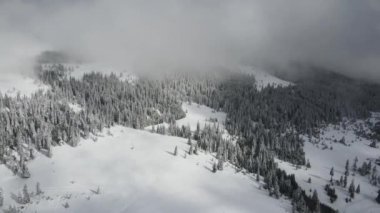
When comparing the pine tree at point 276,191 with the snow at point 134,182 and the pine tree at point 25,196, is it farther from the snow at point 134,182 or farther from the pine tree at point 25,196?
the pine tree at point 25,196

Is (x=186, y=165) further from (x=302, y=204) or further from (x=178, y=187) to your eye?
(x=302, y=204)

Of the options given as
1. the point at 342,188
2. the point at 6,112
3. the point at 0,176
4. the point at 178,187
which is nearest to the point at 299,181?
the point at 342,188

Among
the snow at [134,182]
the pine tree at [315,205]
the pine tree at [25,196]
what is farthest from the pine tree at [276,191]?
the pine tree at [25,196]

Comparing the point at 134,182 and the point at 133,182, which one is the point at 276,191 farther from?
the point at 133,182

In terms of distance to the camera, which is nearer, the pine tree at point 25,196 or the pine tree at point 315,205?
the pine tree at point 25,196

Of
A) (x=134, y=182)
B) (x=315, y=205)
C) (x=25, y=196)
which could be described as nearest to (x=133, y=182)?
(x=134, y=182)

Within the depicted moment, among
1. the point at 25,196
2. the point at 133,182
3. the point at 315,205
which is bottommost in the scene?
the point at 315,205

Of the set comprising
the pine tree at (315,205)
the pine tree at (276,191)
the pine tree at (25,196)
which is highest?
the pine tree at (25,196)

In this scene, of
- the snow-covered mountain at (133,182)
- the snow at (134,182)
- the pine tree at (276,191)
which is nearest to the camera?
the snow-covered mountain at (133,182)
